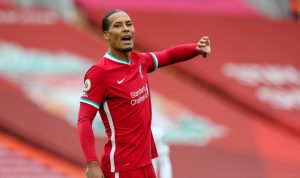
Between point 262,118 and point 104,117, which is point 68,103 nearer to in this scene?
point 262,118

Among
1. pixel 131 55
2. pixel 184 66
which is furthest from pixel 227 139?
pixel 131 55

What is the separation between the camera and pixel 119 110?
4.40 meters

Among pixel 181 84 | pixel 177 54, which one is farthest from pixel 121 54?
pixel 181 84

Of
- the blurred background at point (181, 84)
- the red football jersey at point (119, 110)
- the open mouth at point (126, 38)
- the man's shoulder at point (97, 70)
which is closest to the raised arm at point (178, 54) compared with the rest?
the red football jersey at point (119, 110)

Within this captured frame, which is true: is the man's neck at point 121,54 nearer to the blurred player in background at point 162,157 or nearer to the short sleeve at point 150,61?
the short sleeve at point 150,61

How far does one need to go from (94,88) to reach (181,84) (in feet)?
18.1

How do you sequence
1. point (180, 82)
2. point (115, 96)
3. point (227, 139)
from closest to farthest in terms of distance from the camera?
point (115, 96), point (227, 139), point (180, 82)

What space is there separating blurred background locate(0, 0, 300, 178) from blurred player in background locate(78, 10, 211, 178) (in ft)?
14.4

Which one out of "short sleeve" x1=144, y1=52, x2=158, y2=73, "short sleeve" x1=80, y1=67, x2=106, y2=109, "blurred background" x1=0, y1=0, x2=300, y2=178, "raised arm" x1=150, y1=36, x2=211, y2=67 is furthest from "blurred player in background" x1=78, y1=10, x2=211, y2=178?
"blurred background" x1=0, y1=0, x2=300, y2=178

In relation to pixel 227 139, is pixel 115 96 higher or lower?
lower

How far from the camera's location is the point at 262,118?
376 inches

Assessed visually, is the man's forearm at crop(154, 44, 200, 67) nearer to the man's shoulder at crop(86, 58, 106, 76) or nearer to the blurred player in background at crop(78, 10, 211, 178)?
the blurred player in background at crop(78, 10, 211, 178)

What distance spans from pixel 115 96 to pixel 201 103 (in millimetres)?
5235

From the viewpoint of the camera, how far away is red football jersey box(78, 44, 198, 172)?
431cm
